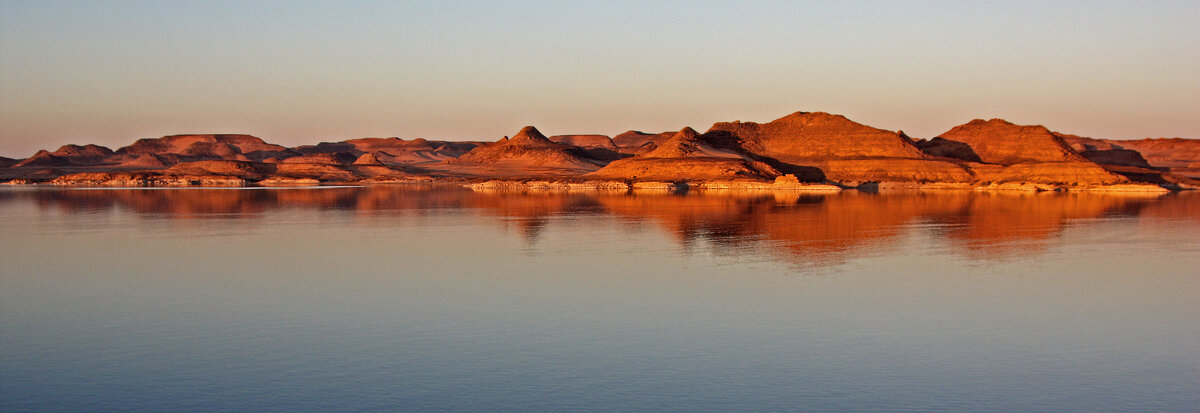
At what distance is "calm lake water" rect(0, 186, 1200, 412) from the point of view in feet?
34.0

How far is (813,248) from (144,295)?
689 inches

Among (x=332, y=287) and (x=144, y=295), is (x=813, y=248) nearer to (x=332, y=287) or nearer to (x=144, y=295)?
(x=332, y=287)

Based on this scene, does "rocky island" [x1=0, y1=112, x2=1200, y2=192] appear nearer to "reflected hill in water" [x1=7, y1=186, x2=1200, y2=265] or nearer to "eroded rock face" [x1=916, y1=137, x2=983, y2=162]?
"eroded rock face" [x1=916, y1=137, x2=983, y2=162]

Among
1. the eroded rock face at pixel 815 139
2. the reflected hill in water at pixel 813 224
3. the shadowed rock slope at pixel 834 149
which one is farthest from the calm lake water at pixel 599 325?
the eroded rock face at pixel 815 139

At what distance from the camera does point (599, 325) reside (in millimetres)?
14273

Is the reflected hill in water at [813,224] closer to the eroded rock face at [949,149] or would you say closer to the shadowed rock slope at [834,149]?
the shadowed rock slope at [834,149]

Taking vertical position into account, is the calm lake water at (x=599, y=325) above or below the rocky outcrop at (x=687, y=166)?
below

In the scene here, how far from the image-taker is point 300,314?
15.2m

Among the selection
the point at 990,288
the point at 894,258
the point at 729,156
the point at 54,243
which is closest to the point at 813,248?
the point at 894,258

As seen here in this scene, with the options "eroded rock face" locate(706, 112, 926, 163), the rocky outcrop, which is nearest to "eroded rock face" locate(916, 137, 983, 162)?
"eroded rock face" locate(706, 112, 926, 163)

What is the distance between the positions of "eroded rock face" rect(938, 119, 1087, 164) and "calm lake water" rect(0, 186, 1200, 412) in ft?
421

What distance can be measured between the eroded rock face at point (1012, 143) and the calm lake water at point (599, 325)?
128 metres

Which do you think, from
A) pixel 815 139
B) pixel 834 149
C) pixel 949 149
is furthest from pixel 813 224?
pixel 949 149

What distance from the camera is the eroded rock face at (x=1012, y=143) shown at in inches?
5748
